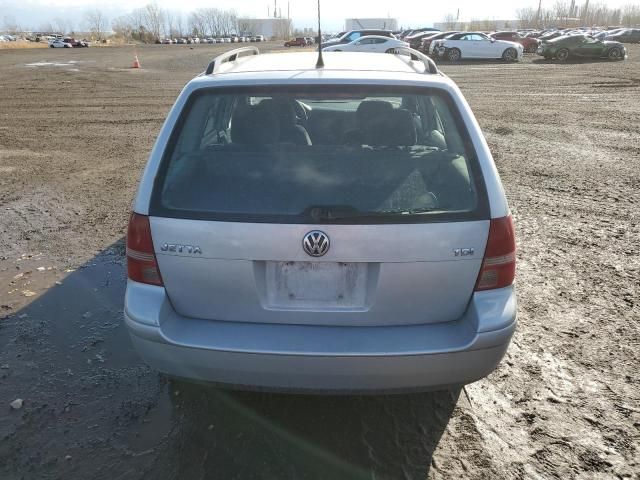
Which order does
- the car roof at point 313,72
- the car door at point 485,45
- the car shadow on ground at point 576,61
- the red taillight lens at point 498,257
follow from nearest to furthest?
the red taillight lens at point 498,257
the car roof at point 313,72
the car shadow on ground at point 576,61
the car door at point 485,45

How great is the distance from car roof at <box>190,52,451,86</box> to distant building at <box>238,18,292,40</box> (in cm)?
13579

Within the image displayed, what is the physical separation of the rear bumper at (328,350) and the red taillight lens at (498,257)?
0.19ft

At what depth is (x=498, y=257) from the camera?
7.65 ft

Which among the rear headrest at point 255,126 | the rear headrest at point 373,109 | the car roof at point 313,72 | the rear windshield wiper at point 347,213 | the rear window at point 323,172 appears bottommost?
the rear windshield wiper at point 347,213

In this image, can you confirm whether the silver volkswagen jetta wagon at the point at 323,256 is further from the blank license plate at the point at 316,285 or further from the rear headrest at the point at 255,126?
the rear headrest at the point at 255,126

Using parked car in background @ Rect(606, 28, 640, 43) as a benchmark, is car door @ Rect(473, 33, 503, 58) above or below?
below

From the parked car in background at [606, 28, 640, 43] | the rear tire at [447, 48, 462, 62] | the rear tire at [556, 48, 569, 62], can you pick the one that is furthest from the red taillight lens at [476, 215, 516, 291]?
the parked car in background at [606, 28, 640, 43]

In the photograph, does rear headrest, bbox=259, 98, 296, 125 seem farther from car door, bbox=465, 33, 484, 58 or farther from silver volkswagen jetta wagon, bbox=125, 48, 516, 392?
car door, bbox=465, 33, 484, 58

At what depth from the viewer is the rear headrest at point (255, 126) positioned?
263cm

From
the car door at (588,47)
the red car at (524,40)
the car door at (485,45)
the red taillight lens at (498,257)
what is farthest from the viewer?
the red car at (524,40)

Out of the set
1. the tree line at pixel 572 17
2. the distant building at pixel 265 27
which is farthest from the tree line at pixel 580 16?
the distant building at pixel 265 27

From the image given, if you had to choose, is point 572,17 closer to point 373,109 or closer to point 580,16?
point 580,16

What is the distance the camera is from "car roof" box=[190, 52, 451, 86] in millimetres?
2426

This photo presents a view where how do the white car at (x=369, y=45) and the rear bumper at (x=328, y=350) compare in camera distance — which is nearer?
the rear bumper at (x=328, y=350)
